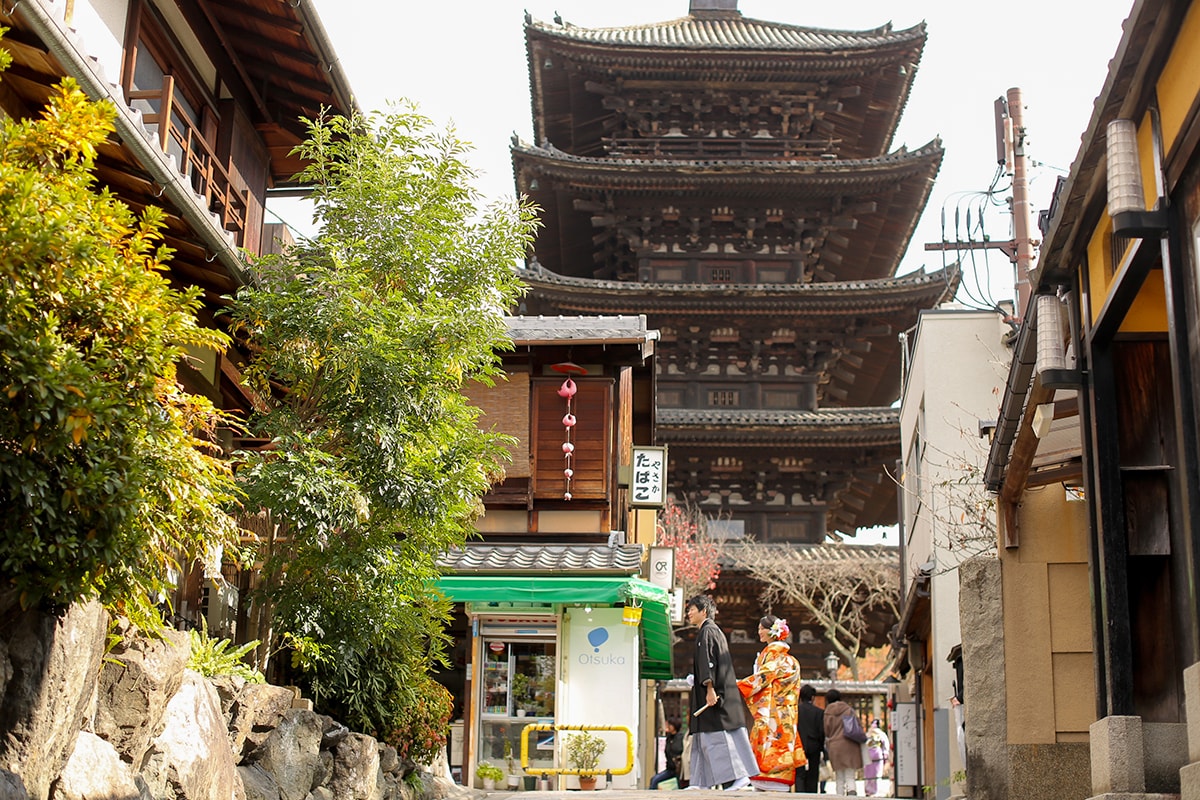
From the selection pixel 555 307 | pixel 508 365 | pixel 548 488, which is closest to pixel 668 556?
pixel 548 488

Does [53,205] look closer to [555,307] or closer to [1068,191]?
[1068,191]

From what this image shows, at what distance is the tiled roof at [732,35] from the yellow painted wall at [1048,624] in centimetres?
2382

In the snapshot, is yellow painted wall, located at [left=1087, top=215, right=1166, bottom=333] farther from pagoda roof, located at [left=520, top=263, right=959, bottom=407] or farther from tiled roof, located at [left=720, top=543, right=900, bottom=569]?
pagoda roof, located at [left=520, top=263, right=959, bottom=407]

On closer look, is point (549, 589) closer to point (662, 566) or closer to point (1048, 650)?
point (662, 566)

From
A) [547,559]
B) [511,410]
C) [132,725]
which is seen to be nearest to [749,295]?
[511,410]

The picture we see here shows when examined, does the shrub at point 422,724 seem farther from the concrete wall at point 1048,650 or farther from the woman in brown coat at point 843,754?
the woman in brown coat at point 843,754

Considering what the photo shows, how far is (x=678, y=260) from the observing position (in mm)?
32750

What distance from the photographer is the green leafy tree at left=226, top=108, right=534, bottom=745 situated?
34.7 feet

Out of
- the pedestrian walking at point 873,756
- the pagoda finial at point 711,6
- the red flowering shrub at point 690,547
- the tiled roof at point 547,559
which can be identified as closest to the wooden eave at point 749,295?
the red flowering shrub at point 690,547

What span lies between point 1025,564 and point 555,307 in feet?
71.3

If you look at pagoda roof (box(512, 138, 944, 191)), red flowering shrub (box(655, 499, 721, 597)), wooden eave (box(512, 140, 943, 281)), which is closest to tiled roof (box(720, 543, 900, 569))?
red flowering shrub (box(655, 499, 721, 597))

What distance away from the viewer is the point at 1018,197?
681 inches

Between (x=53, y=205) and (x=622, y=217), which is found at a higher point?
(x=622, y=217)

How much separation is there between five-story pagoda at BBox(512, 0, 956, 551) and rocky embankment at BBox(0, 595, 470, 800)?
2054 centimetres
